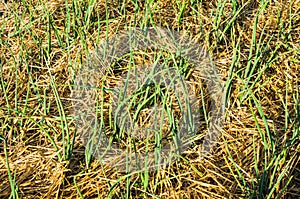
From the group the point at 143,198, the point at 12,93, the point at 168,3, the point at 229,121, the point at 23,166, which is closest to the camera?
the point at 143,198

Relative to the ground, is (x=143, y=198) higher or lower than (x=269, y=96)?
lower

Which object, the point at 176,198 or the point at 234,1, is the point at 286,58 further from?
the point at 176,198

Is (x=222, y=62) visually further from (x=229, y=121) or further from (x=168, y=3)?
(x=168, y=3)

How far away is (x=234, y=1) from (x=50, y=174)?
109 cm

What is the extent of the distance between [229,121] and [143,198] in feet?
1.66

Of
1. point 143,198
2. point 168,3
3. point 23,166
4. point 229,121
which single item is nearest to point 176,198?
point 143,198

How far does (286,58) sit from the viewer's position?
2049mm

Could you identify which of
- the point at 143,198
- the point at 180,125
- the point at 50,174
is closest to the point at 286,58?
the point at 180,125

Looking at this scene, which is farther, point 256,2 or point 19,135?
point 256,2

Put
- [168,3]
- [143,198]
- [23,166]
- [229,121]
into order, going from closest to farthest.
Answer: [143,198], [23,166], [229,121], [168,3]

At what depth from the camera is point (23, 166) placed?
1.64 meters

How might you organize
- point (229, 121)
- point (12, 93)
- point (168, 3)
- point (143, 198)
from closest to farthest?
point (143, 198) < point (229, 121) < point (12, 93) < point (168, 3)

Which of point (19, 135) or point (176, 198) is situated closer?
point (176, 198)

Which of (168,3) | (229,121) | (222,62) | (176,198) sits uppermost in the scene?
(168,3)
